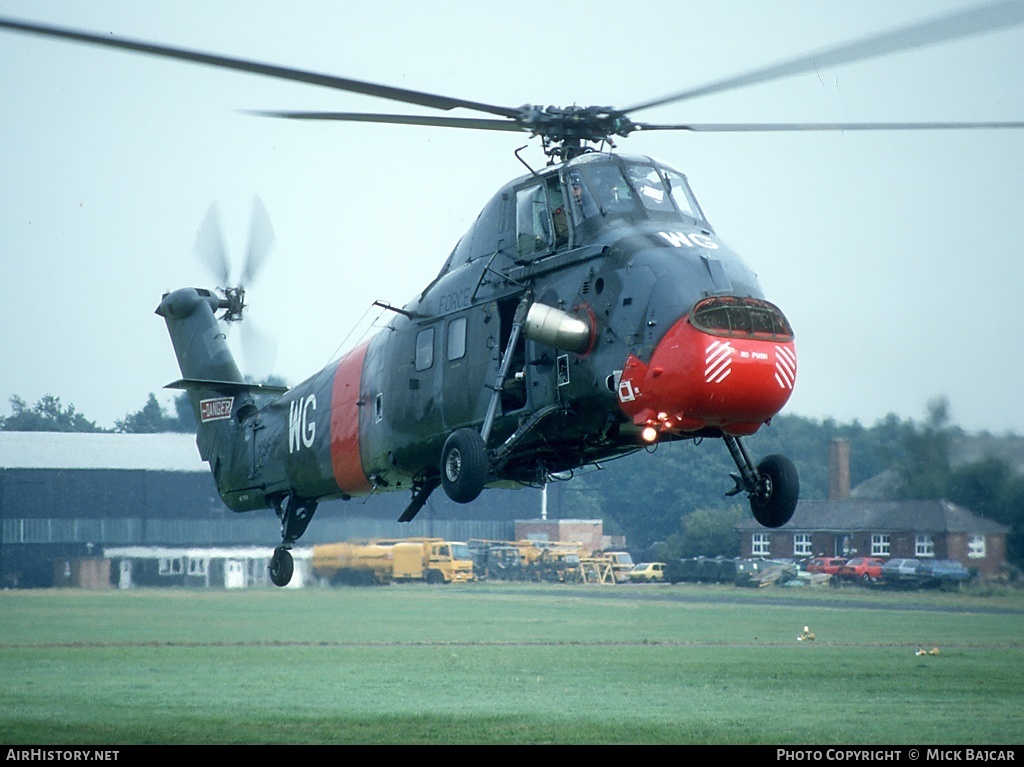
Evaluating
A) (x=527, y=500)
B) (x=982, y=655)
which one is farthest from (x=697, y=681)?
(x=527, y=500)

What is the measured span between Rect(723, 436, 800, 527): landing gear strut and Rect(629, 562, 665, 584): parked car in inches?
2034

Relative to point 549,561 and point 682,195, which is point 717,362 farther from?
point 549,561

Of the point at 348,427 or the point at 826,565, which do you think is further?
the point at 826,565

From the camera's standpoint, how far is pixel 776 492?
15.4 m

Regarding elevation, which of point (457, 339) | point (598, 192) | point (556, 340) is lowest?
point (556, 340)

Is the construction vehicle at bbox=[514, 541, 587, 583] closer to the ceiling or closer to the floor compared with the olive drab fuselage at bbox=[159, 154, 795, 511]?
closer to the floor

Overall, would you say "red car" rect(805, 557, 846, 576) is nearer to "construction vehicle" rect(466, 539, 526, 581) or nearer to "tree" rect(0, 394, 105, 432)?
"construction vehicle" rect(466, 539, 526, 581)

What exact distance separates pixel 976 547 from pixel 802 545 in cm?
1754

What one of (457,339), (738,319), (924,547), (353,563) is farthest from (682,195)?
(924,547)

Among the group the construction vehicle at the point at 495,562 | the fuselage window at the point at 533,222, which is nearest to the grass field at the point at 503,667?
the construction vehicle at the point at 495,562

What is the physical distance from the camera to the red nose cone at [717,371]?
1382 cm

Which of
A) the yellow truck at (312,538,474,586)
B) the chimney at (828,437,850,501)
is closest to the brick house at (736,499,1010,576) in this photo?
the chimney at (828,437,850,501)

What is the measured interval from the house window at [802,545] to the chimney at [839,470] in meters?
6.42

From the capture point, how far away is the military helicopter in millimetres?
14023
